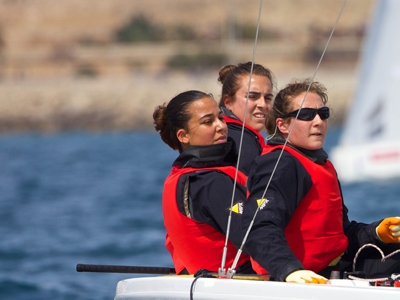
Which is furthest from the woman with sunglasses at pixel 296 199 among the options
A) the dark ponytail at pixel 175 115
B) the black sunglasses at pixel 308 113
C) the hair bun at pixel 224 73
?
the hair bun at pixel 224 73

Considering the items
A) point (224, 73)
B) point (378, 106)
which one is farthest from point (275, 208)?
point (378, 106)

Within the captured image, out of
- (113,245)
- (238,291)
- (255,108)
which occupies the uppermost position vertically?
(113,245)

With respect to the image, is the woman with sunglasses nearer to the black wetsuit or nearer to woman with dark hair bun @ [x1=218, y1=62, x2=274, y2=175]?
the black wetsuit

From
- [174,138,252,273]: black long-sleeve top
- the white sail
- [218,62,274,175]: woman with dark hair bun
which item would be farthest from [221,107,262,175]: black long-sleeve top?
the white sail

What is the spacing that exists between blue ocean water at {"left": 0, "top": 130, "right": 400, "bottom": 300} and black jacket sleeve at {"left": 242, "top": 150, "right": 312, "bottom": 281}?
251 centimetres

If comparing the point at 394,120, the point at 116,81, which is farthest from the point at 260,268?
the point at 116,81

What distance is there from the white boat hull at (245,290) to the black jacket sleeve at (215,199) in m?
0.17

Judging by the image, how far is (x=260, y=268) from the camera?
1746 mm

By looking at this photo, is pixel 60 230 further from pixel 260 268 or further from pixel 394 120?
pixel 260 268

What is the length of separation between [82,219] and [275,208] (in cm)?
660

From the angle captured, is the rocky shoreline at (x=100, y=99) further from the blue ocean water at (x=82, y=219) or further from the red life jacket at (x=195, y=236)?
the red life jacket at (x=195, y=236)

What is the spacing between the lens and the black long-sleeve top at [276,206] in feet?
5.07

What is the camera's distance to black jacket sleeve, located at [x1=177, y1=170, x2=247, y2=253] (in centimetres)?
171

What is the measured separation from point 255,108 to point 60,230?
209 inches
